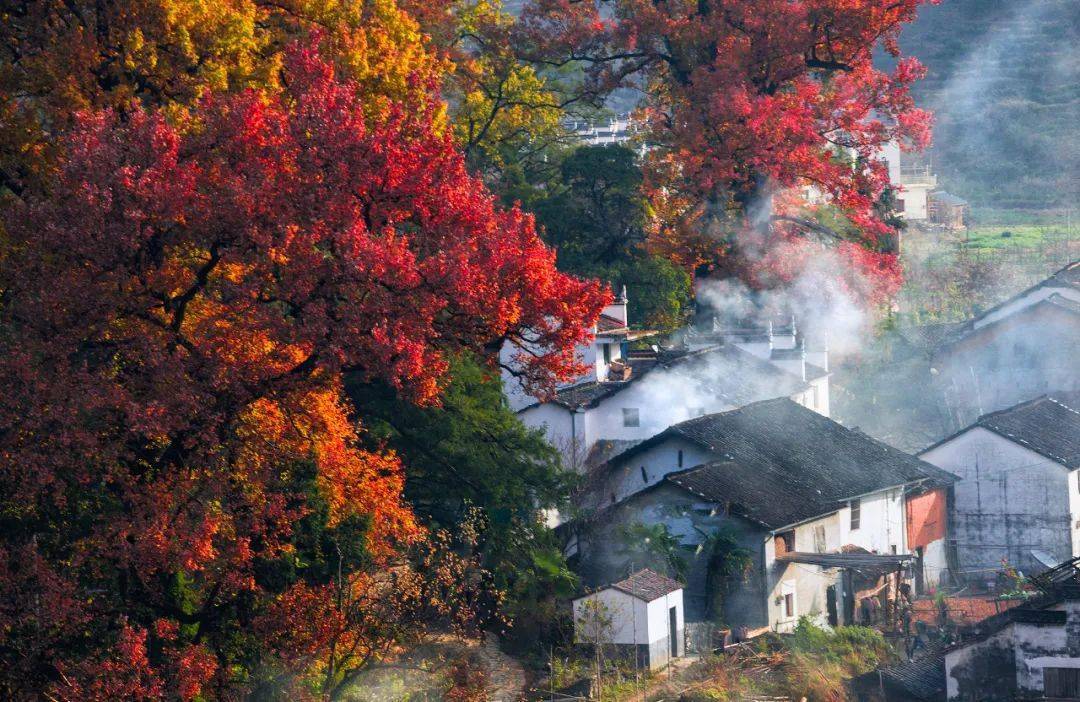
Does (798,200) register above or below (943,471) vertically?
above

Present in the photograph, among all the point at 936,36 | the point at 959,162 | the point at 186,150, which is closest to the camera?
the point at 186,150

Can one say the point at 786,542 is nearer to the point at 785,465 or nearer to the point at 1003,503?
the point at 785,465

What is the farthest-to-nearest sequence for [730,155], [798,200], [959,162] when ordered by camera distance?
[959,162] < [798,200] < [730,155]

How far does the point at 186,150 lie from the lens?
2109 cm

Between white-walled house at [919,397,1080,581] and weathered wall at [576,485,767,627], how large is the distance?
1024 cm

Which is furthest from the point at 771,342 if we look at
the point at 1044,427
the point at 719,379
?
the point at 1044,427

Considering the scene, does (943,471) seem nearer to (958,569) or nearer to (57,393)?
(958,569)

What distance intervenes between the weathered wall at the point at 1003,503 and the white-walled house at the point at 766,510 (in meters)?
1.17

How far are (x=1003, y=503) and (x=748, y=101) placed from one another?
12368 mm

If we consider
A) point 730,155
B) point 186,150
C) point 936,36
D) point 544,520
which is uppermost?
point 936,36

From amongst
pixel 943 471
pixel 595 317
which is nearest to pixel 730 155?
pixel 943 471

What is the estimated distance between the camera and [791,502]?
118ft

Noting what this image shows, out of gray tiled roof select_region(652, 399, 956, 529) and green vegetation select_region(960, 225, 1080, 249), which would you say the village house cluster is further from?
green vegetation select_region(960, 225, 1080, 249)

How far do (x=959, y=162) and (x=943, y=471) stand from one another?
60.7m
